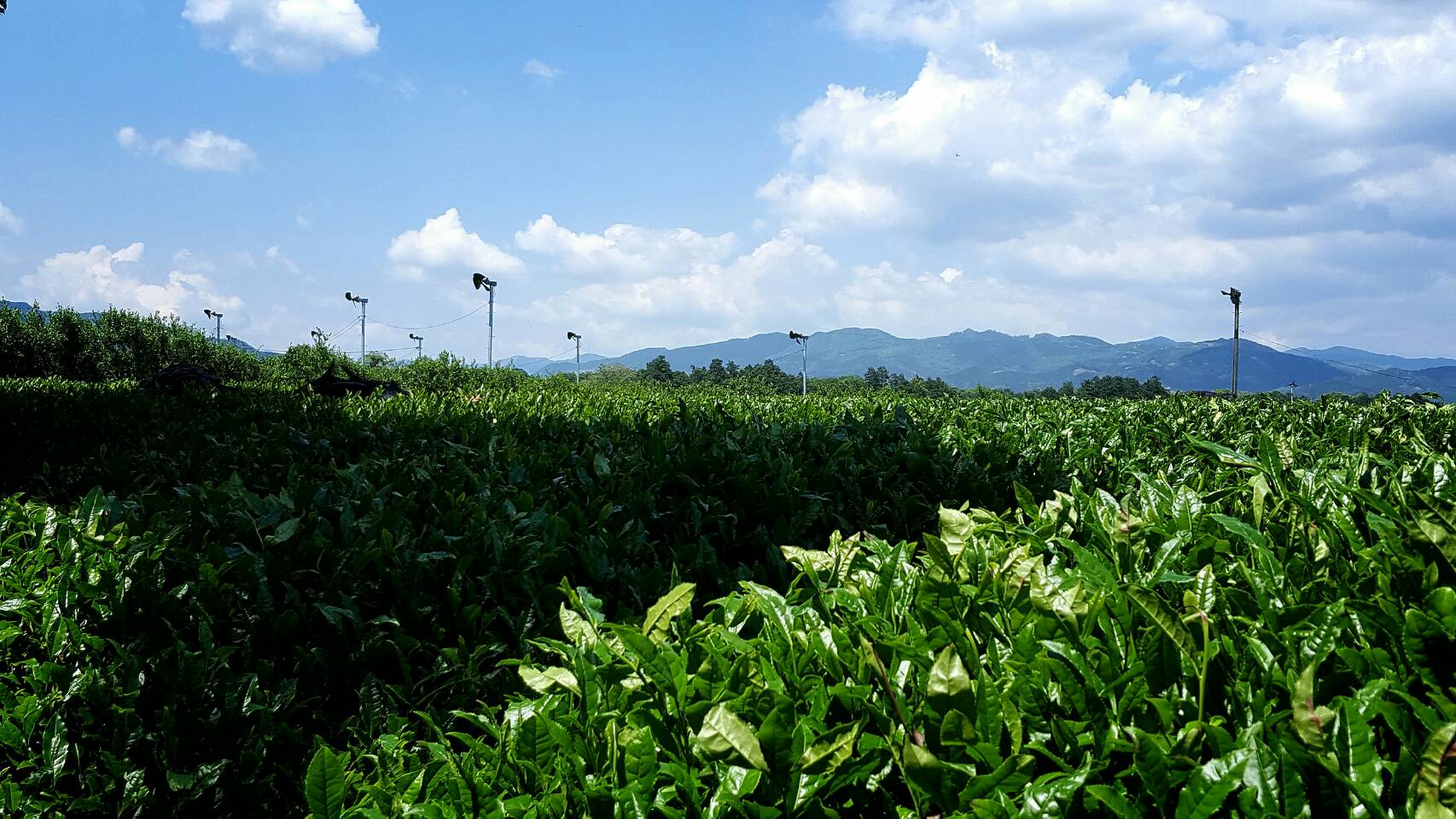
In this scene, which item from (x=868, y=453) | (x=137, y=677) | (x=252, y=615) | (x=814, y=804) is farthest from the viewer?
(x=868, y=453)

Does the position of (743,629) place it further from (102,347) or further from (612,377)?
(612,377)

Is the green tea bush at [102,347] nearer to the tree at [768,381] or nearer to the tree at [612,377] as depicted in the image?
the tree at [612,377]

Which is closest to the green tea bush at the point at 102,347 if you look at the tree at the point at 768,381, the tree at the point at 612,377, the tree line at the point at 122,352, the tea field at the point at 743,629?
the tree line at the point at 122,352

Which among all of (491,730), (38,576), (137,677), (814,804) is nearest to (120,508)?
(38,576)

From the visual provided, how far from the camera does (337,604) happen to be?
2.41 meters

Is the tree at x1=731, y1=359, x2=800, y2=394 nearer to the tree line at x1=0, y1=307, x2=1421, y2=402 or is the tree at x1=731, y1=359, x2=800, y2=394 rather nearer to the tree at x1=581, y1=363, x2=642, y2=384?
the tree line at x1=0, y1=307, x2=1421, y2=402

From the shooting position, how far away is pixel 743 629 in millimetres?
1740

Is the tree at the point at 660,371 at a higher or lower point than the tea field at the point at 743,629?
higher

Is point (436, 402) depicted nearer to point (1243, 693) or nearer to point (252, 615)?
point (252, 615)

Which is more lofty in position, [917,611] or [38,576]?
[917,611]

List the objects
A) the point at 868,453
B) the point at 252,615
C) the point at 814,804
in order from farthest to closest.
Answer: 1. the point at 868,453
2. the point at 252,615
3. the point at 814,804

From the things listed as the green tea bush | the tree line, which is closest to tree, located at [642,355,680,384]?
the tree line

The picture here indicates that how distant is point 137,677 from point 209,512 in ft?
2.71

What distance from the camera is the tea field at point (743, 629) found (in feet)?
3.66
